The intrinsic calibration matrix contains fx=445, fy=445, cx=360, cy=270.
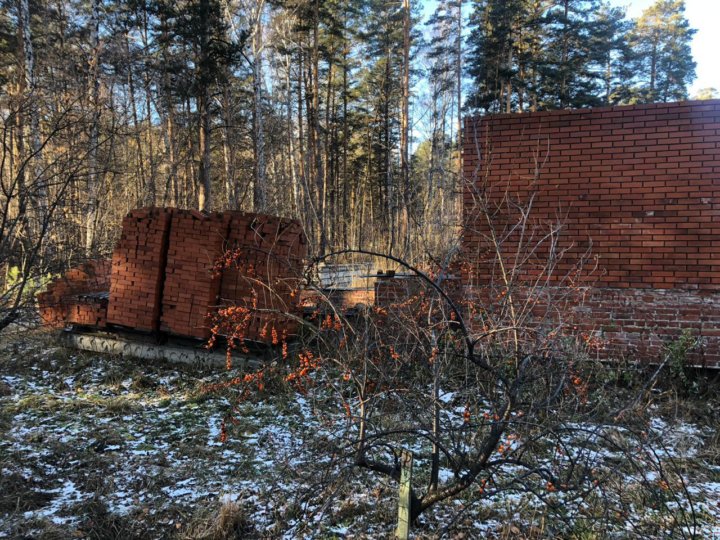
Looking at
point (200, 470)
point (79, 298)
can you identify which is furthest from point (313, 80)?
point (200, 470)

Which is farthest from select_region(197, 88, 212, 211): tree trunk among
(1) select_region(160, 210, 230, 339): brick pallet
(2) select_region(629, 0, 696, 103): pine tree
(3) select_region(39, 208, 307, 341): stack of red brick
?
(2) select_region(629, 0, 696, 103): pine tree

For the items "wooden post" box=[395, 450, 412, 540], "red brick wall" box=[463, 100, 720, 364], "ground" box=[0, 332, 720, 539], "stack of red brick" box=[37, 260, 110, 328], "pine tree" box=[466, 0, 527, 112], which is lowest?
"ground" box=[0, 332, 720, 539]

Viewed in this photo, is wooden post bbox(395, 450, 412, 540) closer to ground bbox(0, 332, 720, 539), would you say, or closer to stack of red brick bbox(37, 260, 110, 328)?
ground bbox(0, 332, 720, 539)

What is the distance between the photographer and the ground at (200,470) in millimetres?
2854

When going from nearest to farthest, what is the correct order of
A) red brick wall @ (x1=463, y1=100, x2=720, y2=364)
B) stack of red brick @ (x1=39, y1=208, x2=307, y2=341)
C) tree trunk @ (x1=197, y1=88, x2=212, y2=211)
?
red brick wall @ (x1=463, y1=100, x2=720, y2=364)
stack of red brick @ (x1=39, y1=208, x2=307, y2=341)
tree trunk @ (x1=197, y1=88, x2=212, y2=211)

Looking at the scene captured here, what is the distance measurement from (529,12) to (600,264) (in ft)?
69.7

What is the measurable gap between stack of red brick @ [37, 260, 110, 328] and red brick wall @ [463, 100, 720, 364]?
570 cm

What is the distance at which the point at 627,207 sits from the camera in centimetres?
493

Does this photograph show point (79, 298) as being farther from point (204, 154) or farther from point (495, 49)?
point (495, 49)

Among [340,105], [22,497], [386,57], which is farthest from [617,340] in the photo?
[340,105]

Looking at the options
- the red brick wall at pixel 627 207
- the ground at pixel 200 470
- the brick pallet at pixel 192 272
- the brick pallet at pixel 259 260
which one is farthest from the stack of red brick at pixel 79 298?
the red brick wall at pixel 627 207

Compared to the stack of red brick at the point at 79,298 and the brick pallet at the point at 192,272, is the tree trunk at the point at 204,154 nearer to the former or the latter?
the stack of red brick at the point at 79,298

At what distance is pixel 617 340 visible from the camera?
4.91 metres

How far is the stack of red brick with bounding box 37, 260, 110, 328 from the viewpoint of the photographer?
688 cm
